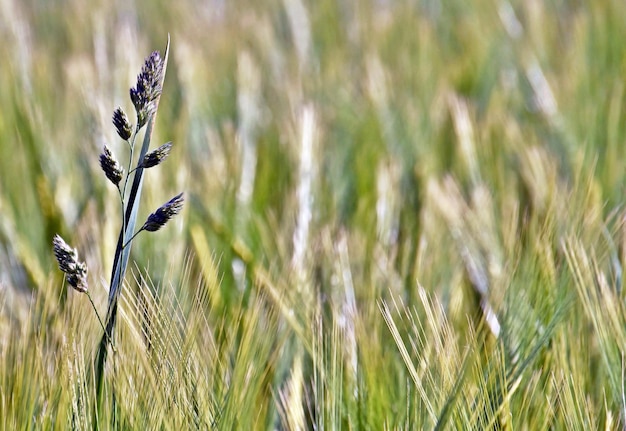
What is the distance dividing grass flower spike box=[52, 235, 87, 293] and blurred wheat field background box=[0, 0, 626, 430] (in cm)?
3

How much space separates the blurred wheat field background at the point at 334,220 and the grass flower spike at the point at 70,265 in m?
0.03

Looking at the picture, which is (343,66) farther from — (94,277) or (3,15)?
(94,277)

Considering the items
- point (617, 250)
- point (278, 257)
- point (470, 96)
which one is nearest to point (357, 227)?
point (278, 257)

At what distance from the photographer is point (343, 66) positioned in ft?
3.50

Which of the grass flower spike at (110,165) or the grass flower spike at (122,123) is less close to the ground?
the grass flower spike at (122,123)

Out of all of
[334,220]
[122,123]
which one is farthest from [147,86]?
[334,220]

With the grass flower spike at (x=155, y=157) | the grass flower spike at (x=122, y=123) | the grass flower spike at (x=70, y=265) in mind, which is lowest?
the grass flower spike at (x=70, y=265)

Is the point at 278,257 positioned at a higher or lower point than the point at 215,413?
higher

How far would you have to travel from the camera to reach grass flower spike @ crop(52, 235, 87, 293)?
0.33 m

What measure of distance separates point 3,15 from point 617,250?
2.85 ft

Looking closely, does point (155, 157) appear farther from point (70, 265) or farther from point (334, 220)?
point (334, 220)

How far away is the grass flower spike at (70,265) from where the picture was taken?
13.2 inches

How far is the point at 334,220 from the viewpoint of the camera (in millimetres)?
655

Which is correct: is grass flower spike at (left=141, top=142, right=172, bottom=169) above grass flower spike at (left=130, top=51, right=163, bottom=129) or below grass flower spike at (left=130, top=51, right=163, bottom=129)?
below
